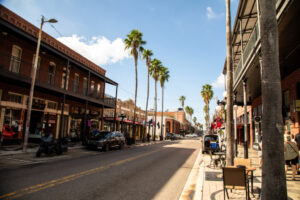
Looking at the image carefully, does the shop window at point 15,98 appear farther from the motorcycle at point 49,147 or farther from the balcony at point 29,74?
the motorcycle at point 49,147

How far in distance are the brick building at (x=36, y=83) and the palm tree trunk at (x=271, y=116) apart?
14.8 m

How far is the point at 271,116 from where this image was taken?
3.42 meters

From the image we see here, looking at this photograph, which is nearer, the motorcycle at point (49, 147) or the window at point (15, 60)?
the motorcycle at point (49, 147)

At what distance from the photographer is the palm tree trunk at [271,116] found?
10.7 feet

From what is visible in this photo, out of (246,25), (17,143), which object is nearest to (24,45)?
(17,143)

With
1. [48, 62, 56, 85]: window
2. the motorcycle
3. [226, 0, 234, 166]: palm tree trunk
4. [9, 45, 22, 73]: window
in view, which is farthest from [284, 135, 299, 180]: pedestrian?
[48, 62, 56, 85]: window

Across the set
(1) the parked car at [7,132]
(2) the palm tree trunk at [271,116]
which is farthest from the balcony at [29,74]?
(2) the palm tree trunk at [271,116]

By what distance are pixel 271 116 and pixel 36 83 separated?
16032 millimetres

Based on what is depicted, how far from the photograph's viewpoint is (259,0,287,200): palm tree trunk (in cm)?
327

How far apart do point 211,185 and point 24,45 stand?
17522mm

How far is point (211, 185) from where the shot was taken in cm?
676

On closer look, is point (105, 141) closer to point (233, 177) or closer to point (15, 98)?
point (15, 98)

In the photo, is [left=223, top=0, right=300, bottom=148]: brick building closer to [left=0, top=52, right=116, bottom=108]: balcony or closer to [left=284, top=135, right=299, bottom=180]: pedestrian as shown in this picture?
[left=284, top=135, right=299, bottom=180]: pedestrian

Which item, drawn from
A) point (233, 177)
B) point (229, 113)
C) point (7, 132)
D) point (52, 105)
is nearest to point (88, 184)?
point (233, 177)
